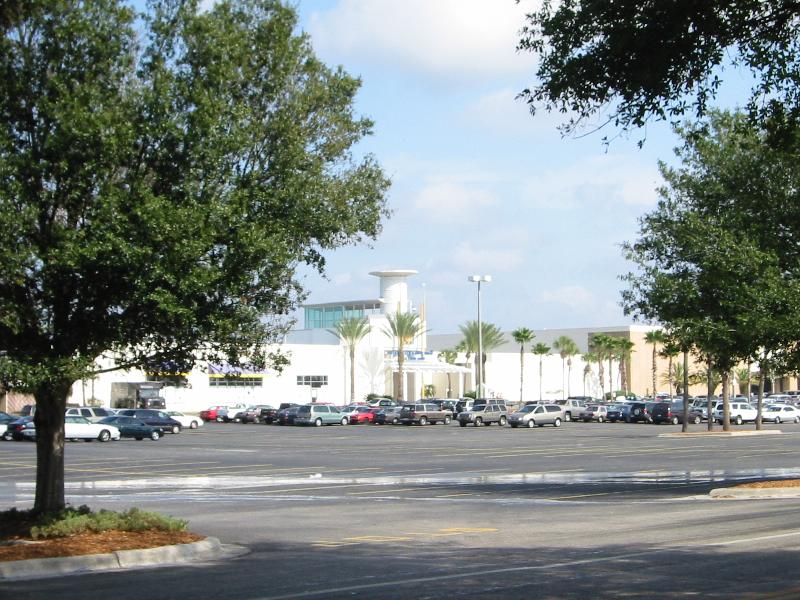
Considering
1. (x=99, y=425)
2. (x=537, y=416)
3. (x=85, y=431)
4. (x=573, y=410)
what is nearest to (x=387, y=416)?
(x=537, y=416)

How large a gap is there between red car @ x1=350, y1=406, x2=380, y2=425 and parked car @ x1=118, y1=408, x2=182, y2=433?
18.3 m

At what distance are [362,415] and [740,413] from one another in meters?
26.4

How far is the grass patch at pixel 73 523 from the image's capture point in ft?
48.4

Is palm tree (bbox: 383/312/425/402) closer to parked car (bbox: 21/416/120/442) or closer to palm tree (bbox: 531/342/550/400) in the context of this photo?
palm tree (bbox: 531/342/550/400)

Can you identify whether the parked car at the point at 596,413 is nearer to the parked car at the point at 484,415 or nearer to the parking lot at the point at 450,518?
the parked car at the point at 484,415

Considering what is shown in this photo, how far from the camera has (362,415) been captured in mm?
78812

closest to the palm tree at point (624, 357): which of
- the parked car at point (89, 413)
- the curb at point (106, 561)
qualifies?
the parked car at point (89, 413)

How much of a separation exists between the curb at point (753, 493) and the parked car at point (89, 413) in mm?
36790

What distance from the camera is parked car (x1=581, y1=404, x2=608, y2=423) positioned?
85.6 metres

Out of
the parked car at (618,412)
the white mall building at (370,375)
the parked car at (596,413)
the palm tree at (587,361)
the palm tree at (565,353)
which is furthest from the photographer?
the palm tree at (587,361)

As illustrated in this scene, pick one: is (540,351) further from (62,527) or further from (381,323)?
(62,527)

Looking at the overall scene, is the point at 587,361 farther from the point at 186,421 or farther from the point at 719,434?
the point at 186,421

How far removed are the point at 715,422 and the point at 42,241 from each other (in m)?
68.1

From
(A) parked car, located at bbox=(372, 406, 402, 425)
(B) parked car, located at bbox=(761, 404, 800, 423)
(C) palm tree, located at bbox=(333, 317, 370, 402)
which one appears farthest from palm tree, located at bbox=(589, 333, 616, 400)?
(A) parked car, located at bbox=(372, 406, 402, 425)
